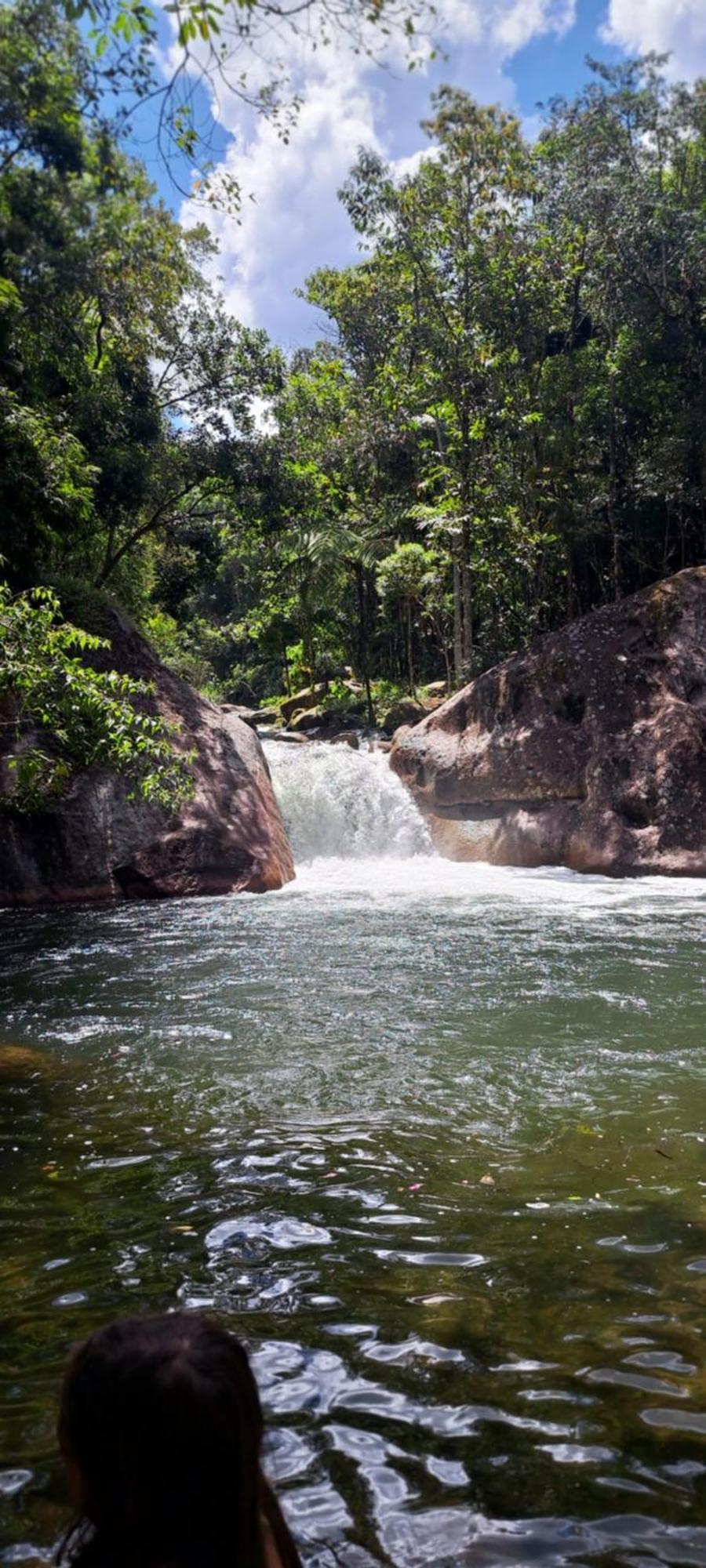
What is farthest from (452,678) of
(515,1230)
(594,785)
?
(515,1230)

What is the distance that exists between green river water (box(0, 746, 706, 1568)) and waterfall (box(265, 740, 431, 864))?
859 cm

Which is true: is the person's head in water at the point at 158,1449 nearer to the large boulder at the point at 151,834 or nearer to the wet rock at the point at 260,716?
the large boulder at the point at 151,834

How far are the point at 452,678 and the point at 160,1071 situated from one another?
74.5ft

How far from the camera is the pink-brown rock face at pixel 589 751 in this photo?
15391 mm

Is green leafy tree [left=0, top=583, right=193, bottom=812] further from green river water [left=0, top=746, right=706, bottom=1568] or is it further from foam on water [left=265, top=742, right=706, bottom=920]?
foam on water [left=265, top=742, right=706, bottom=920]

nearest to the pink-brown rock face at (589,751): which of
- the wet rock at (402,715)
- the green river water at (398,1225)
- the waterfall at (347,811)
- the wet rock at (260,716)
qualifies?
the waterfall at (347,811)

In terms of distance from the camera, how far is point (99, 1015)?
7.46m

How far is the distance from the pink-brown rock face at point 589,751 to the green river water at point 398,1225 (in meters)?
6.56

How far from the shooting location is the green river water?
2395mm

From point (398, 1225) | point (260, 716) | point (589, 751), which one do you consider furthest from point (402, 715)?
point (398, 1225)

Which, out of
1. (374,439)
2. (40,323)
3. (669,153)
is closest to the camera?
(40,323)

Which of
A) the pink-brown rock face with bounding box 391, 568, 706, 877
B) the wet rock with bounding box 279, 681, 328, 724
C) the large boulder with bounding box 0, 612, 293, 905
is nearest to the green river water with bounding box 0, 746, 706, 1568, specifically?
the large boulder with bounding box 0, 612, 293, 905

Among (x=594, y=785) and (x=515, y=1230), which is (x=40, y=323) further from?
(x=515, y=1230)

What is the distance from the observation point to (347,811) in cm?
1827
